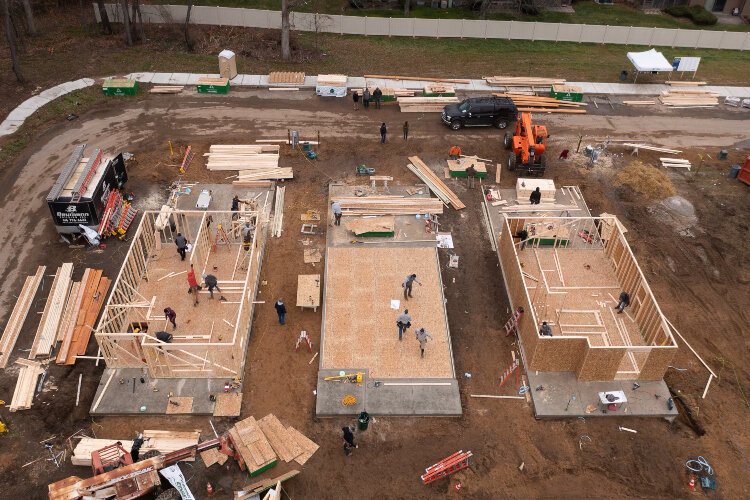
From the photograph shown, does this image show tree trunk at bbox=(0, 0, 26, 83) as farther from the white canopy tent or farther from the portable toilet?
the white canopy tent

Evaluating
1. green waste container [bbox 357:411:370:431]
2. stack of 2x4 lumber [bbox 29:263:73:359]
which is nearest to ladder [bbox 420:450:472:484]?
green waste container [bbox 357:411:370:431]

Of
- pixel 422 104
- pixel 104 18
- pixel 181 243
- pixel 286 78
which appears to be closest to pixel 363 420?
pixel 181 243

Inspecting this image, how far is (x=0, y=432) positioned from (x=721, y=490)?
79.4ft

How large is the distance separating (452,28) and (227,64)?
1981 cm

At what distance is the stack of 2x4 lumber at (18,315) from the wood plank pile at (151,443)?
5.70 meters

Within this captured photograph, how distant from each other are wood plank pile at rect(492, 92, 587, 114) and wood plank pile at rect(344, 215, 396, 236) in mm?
16283

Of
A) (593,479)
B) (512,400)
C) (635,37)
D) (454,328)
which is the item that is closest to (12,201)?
(454,328)

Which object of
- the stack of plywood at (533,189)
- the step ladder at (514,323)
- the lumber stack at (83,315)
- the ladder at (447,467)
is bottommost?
the ladder at (447,467)

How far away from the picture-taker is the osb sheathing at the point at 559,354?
2122 centimetres

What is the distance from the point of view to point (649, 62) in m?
42.1

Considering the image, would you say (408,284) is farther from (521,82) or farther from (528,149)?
(521,82)

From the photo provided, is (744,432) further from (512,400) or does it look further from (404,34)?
(404,34)

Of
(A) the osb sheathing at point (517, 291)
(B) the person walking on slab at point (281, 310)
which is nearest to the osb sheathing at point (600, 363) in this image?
(A) the osb sheathing at point (517, 291)

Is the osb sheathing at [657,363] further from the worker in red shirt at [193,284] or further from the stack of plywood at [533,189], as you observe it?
the worker in red shirt at [193,284]
